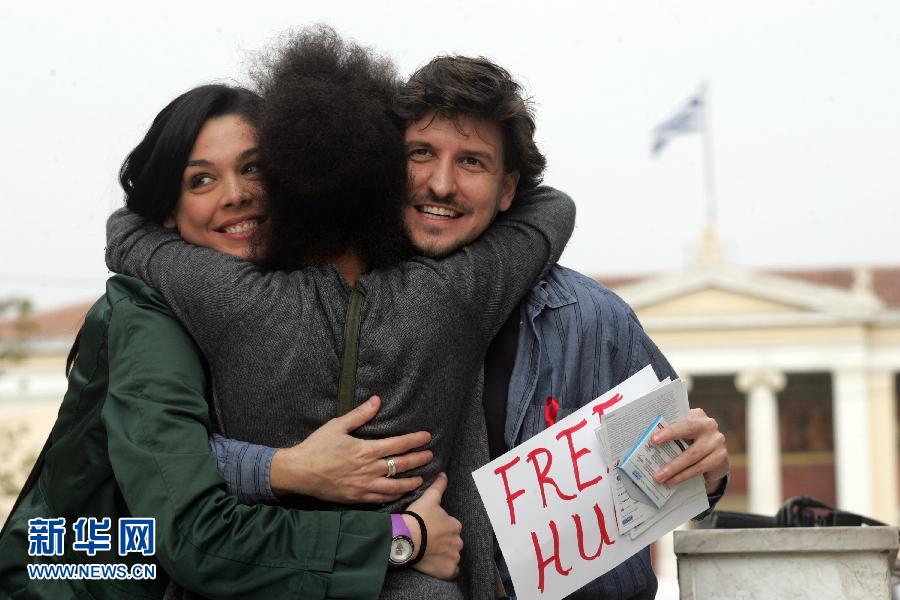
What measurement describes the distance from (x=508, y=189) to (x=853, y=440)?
37671mm

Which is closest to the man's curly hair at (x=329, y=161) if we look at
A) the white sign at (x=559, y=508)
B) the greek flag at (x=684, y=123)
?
the white sign at (x=559, y=508)

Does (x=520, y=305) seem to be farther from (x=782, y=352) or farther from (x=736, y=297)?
(x=782, y=352)

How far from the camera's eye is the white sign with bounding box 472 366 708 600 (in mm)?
2254

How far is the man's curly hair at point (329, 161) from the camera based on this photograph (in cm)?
222

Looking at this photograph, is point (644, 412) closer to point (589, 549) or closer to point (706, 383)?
point (589, 549)

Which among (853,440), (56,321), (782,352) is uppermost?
(56,321)

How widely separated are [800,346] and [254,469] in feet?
125

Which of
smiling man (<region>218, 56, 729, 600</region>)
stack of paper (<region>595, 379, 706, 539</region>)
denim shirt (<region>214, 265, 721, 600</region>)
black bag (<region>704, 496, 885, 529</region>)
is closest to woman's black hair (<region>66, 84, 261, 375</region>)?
smiling man (<region>218, 56, 729, 600</region>)

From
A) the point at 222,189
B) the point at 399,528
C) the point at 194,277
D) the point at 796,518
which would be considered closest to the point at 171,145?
the point at 222,189

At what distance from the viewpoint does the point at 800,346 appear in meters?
38.9

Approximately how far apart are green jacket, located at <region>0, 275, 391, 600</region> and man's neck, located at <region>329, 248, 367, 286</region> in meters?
0.27

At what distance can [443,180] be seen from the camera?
2.38 m

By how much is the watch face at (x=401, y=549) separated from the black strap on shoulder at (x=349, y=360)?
209mm

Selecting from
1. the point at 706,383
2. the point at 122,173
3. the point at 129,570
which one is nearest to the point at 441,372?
the point at 129,570
